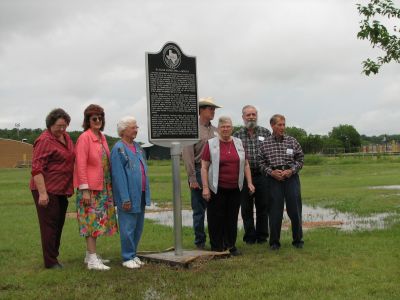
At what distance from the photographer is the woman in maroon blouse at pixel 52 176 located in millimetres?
7180

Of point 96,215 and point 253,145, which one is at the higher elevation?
point 253,145

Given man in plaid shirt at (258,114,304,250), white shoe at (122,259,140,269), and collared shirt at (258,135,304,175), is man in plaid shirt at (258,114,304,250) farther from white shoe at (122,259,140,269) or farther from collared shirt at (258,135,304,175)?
white shoe at (122,259,140,269)

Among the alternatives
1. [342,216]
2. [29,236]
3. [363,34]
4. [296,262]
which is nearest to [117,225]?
[296,262]

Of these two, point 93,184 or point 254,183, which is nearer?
point 93,184

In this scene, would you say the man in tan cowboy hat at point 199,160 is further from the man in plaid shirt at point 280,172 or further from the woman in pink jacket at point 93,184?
the woman in pink jacket at point 93,184

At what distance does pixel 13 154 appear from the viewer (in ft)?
275

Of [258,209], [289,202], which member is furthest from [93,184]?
[258,209]

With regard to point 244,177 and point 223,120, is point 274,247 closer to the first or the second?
point 244,177

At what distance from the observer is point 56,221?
7.30 metres

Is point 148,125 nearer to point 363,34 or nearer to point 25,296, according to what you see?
point 25,296

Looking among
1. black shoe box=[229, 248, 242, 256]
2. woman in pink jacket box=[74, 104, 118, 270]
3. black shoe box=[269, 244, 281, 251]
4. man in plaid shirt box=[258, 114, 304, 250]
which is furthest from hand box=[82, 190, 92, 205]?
black shoe box=[269, 244, 281, 251]

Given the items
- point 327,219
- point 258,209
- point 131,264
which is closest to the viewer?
point 131,264

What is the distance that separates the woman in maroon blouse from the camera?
7180 millimetres

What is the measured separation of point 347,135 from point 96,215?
13366 cm
